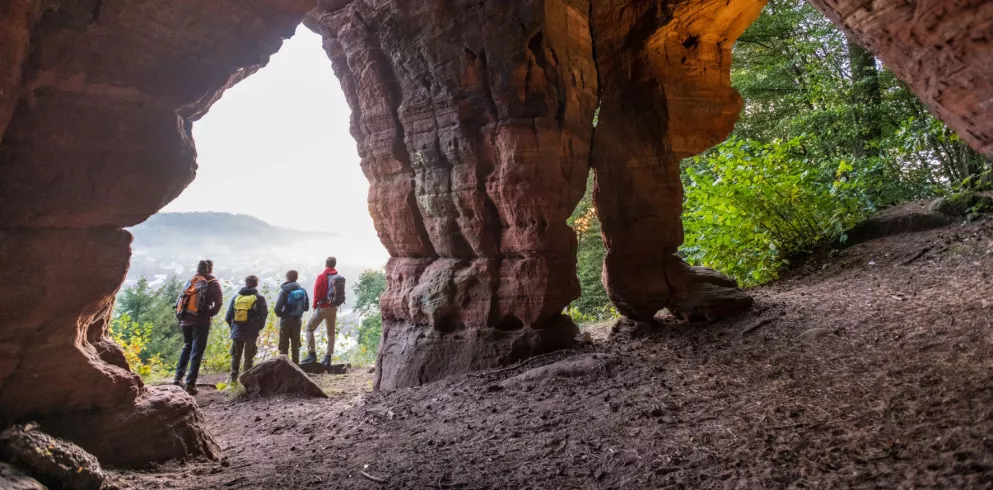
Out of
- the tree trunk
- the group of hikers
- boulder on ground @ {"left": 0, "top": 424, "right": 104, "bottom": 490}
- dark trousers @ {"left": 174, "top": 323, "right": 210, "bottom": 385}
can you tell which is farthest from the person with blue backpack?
the tree trunk

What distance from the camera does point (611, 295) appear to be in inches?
324

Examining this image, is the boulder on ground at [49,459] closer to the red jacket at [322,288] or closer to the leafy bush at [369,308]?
the red jacket at [322,288]

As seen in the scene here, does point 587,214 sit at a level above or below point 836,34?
below

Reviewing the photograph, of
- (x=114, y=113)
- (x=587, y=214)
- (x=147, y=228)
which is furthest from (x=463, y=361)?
(x=147, y=228)

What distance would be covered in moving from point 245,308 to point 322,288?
1.64 m

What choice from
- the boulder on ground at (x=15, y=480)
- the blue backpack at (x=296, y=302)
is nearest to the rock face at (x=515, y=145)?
the blue backpack at (x=296, y=302)

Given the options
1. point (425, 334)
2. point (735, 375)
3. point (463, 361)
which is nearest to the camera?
point (735, 375)

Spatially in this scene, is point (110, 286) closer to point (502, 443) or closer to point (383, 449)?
point (383, 449)

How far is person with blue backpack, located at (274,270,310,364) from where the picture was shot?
34.3 feet

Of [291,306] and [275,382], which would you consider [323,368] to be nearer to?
[291,306]

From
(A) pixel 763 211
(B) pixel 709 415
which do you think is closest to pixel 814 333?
(B) pixel 709 415

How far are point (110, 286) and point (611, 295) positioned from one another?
6741 millimetres

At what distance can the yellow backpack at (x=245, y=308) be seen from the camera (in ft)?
31.8

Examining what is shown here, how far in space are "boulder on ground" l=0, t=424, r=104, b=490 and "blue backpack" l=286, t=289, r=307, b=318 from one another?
23.6 feet
